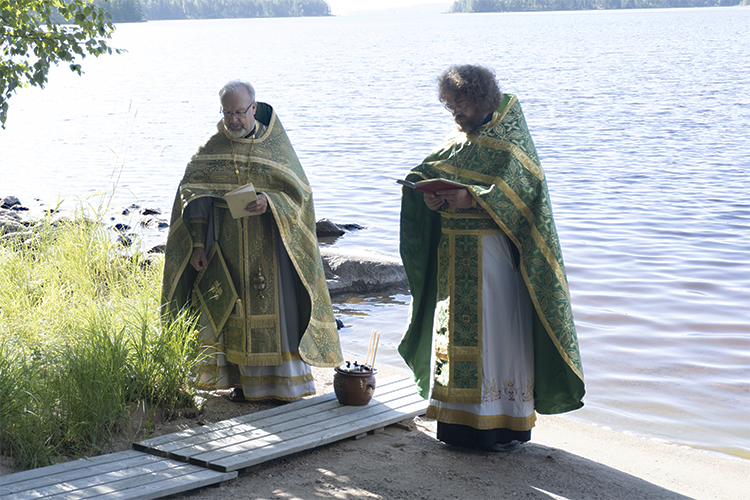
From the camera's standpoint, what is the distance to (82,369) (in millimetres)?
4344

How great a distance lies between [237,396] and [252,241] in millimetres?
995

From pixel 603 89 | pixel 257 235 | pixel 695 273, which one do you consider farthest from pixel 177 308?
pixel 603 89

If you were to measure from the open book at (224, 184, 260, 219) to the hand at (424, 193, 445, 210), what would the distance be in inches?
38.5

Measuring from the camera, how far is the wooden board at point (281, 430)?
4.11 metres

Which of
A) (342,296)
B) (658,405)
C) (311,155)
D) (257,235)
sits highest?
(311,155)

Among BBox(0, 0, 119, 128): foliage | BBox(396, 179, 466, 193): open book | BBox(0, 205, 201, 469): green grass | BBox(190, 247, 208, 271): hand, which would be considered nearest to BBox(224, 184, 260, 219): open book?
BBox(190, 247, 208, 271): hand

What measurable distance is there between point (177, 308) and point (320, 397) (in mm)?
1024

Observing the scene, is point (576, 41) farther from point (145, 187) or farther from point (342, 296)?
point (342, 296)

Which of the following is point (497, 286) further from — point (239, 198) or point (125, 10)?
point (125, 10)

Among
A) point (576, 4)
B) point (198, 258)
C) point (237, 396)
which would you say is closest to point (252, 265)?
point (198, 258)

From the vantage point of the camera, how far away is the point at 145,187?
16750 millimetres

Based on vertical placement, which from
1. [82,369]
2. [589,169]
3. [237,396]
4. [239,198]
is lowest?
[237,396]

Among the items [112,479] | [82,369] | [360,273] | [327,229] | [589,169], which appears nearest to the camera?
[112,479]

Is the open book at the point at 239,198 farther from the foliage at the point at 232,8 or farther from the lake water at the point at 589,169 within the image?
the foliage at the point at 232,8
